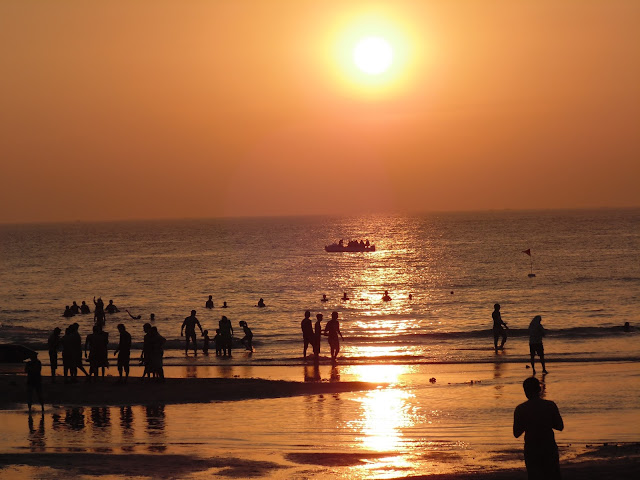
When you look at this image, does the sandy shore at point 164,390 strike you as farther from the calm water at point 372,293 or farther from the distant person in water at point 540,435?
the distant person in water at point 540,435

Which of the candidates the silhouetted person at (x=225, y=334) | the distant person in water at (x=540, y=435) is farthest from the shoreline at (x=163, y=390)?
the distant person in water at (x=540, y=435)

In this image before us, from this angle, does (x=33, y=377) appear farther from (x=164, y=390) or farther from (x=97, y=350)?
(x=97, y=350)

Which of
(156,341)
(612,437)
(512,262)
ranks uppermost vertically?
(512,262)

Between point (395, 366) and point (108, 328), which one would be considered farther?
point (108, 328)

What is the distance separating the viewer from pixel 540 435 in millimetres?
9547

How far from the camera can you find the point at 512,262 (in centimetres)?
11762

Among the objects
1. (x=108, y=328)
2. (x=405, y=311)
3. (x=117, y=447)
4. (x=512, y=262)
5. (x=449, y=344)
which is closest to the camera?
(x=117, y=447)

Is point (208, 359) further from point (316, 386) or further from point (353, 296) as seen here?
point (353, 296)

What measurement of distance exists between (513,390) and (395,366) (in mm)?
7174

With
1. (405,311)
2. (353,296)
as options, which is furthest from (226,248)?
(405,311)

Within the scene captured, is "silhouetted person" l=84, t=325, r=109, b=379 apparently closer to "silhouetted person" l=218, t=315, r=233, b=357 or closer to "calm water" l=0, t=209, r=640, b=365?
"calm water" l=0, t=209, r=640, b=365

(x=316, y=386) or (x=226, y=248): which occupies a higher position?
(x=226, y=248)

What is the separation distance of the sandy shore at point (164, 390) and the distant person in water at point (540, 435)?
12.3 meters

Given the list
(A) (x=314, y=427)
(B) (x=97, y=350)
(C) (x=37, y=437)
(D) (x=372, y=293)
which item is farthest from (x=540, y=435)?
(D) (x=372, y=293)
